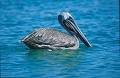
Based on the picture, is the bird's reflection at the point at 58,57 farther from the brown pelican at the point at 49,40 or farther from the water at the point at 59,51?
the brown pelican at the point at 49,40

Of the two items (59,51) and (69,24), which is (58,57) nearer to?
(59,51)

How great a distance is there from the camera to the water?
10.4 meters

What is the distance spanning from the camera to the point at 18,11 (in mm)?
19797

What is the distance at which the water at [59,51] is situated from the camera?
10.4m

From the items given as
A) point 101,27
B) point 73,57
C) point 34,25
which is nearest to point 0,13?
point 34,25

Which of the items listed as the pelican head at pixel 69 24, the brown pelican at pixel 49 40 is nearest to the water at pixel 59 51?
the brown pelican at pixel 49 40

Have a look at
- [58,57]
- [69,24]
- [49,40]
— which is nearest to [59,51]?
[49,40]

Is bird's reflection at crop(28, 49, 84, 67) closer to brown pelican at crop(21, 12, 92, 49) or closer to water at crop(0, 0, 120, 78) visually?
water at crop(0, 0, 120, 78)

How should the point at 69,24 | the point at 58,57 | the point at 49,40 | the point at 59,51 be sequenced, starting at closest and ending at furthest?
the point at 58,57, the point at 49,40, the point at 59,51, the point at 69,24

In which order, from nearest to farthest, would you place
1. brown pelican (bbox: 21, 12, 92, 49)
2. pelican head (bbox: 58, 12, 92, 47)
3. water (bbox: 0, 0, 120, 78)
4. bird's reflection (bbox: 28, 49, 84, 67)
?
1. water (bbox: 0, 0, 120, 78)
2. bird's reflection (bbox: 28, 49, 84, 67)
3. brown pelican (bbox: 21, 12, 92, 49)
4. pelican head (bbox: 58, 12, 92, 47)

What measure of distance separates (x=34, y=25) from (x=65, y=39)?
13.9 feet

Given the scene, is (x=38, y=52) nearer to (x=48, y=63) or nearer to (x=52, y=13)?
(x=48, y=63)

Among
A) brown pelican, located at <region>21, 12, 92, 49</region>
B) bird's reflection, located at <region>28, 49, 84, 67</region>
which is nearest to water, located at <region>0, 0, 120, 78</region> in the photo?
bird's reflection, located at <region>28, 49, 84, 67</region>

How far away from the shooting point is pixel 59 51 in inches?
488
